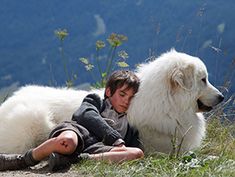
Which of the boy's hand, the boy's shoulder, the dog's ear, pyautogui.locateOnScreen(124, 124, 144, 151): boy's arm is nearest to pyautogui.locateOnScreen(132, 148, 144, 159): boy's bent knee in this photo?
the boy's hand

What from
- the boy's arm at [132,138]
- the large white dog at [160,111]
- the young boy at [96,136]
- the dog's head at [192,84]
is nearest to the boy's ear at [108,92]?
the young boy at [96,136]

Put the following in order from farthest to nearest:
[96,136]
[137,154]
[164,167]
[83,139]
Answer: [96,136] → [83,139] → [137,154] → [164,167]

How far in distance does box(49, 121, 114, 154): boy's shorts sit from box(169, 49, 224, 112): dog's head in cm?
100

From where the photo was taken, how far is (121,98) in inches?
225

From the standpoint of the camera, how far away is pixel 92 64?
780 cm

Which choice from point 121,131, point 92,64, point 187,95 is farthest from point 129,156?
point 92,64

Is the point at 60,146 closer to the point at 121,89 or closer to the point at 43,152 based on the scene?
the point at 43,152

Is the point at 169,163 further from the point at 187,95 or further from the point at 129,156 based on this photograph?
the point at 187,95

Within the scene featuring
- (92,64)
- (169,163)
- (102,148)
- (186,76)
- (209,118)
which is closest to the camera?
(169,163)

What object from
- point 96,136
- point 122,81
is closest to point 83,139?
point 96,136

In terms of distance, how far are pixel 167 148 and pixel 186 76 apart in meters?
0.75

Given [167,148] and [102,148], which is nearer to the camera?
[102,148]

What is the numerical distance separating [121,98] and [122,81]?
7.0 inches

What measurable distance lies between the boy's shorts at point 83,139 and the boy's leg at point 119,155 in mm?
101
